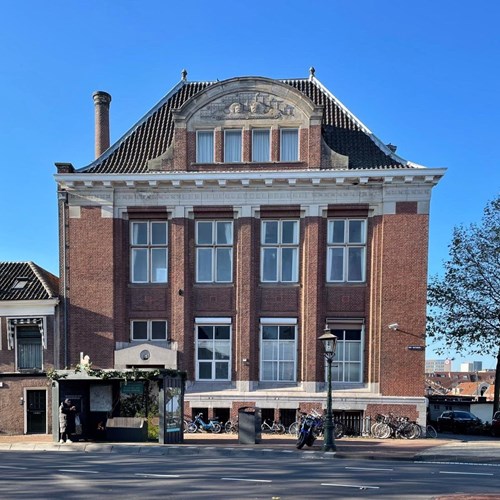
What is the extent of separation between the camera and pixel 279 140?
22.5 metres

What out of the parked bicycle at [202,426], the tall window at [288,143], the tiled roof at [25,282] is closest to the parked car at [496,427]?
the parked bicycle at [202,426]

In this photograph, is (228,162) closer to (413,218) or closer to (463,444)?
(413,218)

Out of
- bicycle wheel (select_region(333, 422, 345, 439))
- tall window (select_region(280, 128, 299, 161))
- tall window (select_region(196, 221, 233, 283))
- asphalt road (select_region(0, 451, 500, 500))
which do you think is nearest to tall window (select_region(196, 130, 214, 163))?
tall window (select_region(196, 221, 233, 283))

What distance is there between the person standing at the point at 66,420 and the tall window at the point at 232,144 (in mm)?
11568

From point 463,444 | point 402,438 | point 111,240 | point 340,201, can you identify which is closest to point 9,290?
point 111,240

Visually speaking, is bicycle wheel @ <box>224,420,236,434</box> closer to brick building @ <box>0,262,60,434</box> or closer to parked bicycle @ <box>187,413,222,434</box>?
parked bicycle @ <box>187,413,222,434</box>

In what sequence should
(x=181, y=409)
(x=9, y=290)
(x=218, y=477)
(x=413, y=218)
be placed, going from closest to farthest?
(x=218, y=477), (x=181, y=409), (x=413, y=218), (x=9, y=290)

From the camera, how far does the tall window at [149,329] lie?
22.9m

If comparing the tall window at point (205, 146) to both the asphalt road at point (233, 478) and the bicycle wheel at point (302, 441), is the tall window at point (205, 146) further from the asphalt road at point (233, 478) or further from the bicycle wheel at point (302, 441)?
the asphalt road at point (233, 478)

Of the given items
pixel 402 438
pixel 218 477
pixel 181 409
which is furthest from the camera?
pixel 402 438

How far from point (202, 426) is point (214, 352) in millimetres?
3075

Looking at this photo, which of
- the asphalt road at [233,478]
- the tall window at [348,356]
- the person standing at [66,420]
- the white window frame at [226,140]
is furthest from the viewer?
the white window frame at [226,140]

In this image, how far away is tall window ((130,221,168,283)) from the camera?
2298cm

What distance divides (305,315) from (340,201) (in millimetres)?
4928
